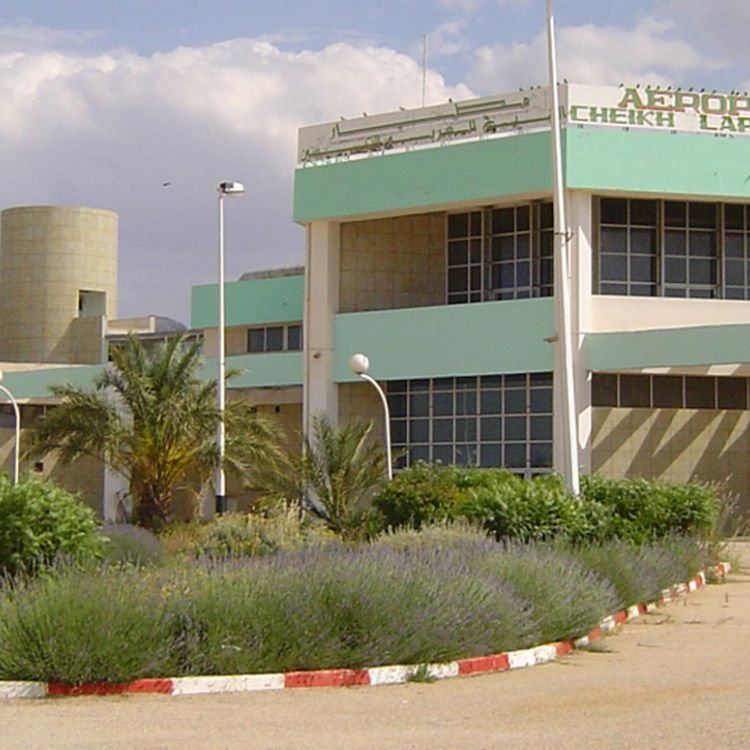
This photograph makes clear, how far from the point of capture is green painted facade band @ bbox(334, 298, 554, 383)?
40438 mm

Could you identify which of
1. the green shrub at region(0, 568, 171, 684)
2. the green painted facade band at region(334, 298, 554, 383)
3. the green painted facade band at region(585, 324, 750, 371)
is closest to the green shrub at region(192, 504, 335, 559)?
the green shrub at region(0, 568, 171, 684)

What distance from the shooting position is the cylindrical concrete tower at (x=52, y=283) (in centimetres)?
7644

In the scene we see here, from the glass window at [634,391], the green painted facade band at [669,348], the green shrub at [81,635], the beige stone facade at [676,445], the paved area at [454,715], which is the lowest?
the paved area at [454,715]

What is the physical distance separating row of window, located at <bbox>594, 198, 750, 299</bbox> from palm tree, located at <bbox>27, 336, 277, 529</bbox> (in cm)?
1008

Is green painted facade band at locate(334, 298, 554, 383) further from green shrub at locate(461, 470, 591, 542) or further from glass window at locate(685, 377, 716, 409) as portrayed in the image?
green shrub at locate(461, 470, 591, 542)

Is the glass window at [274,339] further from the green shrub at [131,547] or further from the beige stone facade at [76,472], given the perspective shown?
the green shrub at [131,547]

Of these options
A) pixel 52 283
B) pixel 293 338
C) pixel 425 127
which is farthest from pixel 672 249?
pixel 52 283

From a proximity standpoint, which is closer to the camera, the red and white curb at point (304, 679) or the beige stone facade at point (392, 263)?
the red and white curb at point (304, 679)

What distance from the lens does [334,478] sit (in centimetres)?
3138

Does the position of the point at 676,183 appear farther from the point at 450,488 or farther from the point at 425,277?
the point at 450,488

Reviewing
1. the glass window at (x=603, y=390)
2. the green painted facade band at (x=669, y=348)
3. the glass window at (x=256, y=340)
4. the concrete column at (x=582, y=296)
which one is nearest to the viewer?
the green painted facade band at (x=669, y=348)

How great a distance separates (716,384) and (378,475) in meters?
13.1

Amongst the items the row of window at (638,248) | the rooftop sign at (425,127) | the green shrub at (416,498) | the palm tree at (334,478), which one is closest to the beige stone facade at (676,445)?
the row of window at (638,248)

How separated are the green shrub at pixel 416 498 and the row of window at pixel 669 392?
11175 mm
